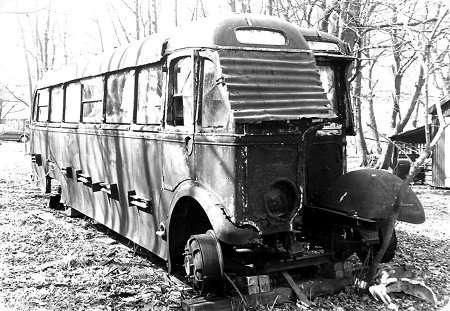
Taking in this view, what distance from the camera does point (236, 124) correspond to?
4648 millimetres

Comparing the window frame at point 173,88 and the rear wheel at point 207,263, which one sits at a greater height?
the window frame at point 173,88

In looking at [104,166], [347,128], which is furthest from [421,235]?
[104,166]

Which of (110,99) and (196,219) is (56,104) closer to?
(110,99)

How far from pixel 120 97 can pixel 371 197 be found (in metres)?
3.87

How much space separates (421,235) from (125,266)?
215 inches

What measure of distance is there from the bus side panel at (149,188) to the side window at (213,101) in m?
1.10

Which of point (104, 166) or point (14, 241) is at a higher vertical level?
point (104, 166)

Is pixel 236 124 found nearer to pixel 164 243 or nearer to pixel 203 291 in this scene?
pixel 203 291

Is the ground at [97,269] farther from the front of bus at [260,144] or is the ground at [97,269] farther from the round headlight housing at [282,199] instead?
the round headlight housing at [282,199]

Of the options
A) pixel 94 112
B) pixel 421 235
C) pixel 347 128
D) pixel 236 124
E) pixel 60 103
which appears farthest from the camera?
pixel 60 103

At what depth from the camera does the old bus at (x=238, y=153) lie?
476 cm

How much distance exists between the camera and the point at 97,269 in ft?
21.1

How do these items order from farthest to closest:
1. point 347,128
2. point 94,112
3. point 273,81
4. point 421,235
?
point 421,235
point 94,112
point 347,128
point 273,81

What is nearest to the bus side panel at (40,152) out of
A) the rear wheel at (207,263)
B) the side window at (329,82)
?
the side window at (329,82)
